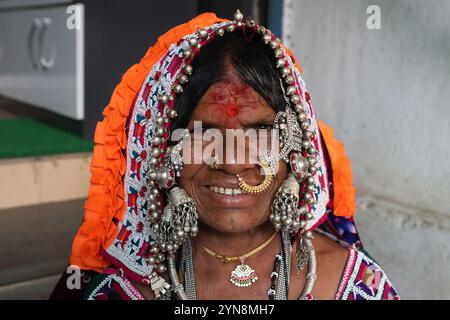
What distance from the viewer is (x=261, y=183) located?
1.29m

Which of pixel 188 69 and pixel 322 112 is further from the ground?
pixel 188 69

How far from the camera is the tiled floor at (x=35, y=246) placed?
1994mm

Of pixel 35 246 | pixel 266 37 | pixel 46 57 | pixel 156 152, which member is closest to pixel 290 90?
pixel 266 37

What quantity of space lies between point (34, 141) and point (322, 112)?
1438mm

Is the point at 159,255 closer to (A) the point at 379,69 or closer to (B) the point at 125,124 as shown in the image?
(B) the point at 125,124

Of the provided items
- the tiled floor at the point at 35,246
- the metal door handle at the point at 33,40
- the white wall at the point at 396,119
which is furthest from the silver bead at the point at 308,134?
the metal door handle at the point at 33,40

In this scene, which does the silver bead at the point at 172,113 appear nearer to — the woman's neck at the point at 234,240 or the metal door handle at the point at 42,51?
the woman's neck at the point at 234,240

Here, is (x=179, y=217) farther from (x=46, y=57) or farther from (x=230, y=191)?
(x=46, y=57)

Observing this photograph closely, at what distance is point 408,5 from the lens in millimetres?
2271

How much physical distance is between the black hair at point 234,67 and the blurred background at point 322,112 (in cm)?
106

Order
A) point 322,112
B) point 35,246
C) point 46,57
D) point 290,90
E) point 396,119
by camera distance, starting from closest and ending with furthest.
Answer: point 290,90 < point 35,246 < point 396,119 < point 322,112 < point 46,57

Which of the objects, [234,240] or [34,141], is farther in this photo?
[34,141]

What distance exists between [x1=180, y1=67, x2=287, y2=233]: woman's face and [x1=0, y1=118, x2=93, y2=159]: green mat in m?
1.51
